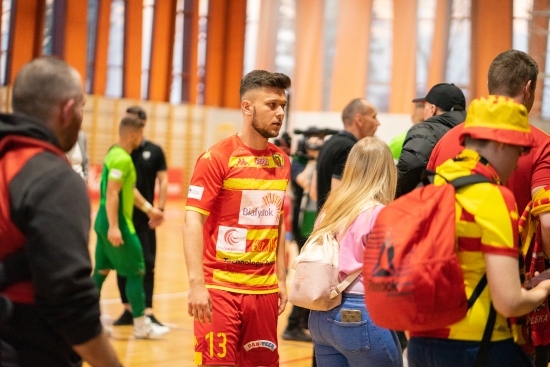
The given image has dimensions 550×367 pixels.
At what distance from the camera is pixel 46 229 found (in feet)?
6.78

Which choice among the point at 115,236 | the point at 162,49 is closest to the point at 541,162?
the point at 115,236

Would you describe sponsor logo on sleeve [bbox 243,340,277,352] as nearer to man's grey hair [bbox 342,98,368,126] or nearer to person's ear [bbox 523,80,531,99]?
person's ear [bbox 523,80,531,99]

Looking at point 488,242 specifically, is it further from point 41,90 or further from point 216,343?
point 216,343

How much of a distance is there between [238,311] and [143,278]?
3.52 m

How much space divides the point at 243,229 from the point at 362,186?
676 millimetres

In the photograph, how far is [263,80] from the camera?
4.03 metres

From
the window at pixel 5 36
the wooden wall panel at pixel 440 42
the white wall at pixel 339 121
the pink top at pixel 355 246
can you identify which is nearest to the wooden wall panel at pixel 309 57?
the white wall at pixel 339 121

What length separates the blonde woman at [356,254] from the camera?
3436 mm

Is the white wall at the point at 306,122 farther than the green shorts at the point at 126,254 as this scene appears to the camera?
Yes

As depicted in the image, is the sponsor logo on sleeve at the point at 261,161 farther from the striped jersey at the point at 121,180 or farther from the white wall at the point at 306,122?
the white wall at the point at 306,122

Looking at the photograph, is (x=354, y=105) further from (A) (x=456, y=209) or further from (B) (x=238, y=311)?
(A) (x=456, y=209)

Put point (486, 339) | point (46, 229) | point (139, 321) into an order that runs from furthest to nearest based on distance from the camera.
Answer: point (139, 321) → point (486, 339) → point (46, 229)

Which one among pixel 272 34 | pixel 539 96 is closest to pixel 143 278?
pixel 539 96

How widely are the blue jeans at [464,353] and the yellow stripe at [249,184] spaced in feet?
5.40
